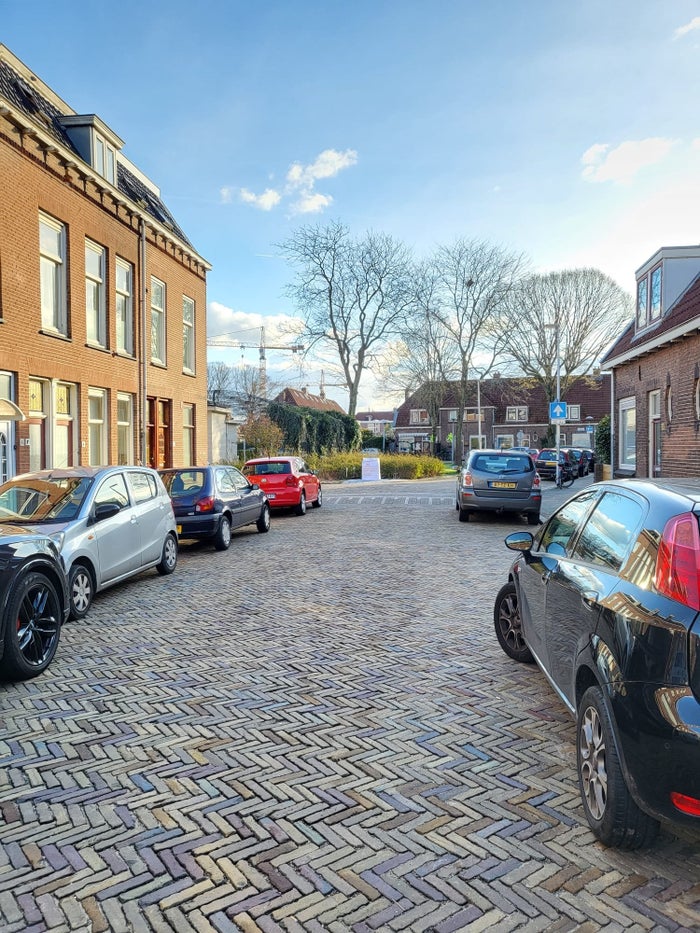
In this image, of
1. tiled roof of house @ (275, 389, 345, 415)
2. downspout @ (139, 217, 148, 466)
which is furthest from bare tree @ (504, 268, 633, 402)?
downspout @ (139, 217, 148, 466)

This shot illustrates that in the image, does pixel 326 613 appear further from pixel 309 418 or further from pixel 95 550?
pixel 309 418

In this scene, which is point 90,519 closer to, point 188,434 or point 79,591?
point 79,591

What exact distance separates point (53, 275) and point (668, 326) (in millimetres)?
13241

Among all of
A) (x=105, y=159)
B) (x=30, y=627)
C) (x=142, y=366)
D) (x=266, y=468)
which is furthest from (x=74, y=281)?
(x=30, y=627)

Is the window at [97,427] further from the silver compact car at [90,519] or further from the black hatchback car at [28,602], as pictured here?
the black hatchback car at [28,602]

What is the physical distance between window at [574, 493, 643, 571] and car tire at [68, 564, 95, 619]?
4.92 metres

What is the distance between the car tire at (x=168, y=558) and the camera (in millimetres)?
9141

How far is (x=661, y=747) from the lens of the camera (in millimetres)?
2424

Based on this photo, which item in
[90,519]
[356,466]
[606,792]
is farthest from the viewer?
[356,466]

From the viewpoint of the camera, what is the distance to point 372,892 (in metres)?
2.56

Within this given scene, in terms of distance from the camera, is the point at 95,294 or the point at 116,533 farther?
the point at 95,294

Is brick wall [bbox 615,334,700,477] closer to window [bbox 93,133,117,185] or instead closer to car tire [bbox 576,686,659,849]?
car tire [bbox 576,686,659,849]

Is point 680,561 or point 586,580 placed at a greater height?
point 680,561

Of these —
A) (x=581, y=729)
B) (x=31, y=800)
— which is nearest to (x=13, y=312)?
(x=31, y=800)
